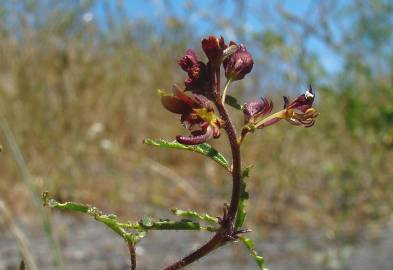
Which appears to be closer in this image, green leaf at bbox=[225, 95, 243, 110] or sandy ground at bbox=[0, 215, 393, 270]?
green leaf at bbox=[225, 95, 243, 110]

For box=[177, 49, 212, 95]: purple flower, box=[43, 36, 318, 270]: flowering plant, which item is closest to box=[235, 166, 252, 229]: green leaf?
box=[43, 36, 318, 270]: flowering plant

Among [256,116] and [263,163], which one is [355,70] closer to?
[263,163]

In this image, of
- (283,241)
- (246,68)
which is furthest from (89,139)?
(246,68)

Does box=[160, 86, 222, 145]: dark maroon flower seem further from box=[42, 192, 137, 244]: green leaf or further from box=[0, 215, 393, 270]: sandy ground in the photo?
box=[0, 215, 393, 270]: sandy ground

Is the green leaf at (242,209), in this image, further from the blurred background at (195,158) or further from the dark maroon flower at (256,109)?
the blurred background at (195,158)

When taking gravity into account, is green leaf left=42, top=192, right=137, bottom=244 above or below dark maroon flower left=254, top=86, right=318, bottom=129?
below

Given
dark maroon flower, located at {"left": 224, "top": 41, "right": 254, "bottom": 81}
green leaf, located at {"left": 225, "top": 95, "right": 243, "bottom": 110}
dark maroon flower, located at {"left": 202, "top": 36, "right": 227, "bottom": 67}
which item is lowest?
green leaf, located at {"left": 225, "top": 95, "right": 243, "bottom": 110}

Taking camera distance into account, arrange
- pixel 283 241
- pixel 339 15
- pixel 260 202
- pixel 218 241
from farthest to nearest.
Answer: pixel 339 15
pixel 260 202
pixel 283 241
pixel 218 241
